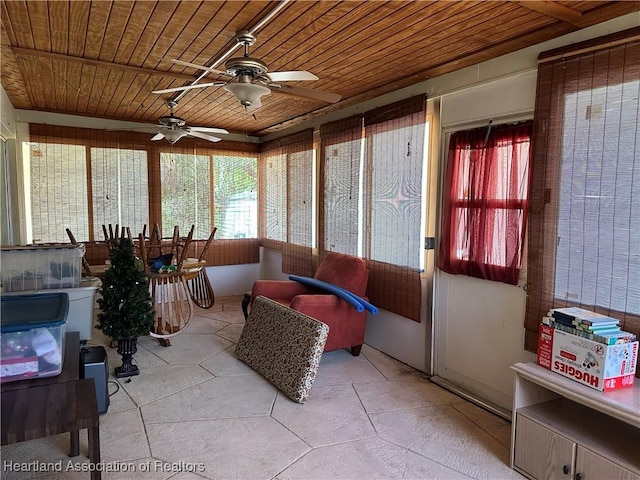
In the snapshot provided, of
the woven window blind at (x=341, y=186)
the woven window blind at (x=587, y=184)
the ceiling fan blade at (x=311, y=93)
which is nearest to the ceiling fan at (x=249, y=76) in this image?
the ceiling fan blade at (x=311, y=93)

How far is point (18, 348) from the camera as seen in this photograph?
190 centimetres

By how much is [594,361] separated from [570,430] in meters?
0.39

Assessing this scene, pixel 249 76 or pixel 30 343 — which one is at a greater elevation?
pixel 249 76

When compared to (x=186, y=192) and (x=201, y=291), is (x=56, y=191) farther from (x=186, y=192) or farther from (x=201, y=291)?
Result: (x=201, y=291)

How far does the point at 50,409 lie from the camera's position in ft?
5.65

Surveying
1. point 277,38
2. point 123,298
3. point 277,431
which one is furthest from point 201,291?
point 277,38

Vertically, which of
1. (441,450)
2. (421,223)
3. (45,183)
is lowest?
(441,450)

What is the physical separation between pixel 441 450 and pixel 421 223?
174cm

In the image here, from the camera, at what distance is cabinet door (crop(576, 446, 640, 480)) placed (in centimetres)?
182

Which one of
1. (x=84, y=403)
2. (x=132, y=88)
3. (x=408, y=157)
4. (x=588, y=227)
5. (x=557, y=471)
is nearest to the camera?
(x=84, y=403)

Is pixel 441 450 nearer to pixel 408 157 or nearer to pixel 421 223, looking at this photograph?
pixel 421 223

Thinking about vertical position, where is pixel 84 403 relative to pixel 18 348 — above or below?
below

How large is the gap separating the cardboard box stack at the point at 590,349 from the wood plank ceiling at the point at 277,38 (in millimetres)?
1620

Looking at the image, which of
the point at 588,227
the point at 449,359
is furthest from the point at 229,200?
the point at 588,227
